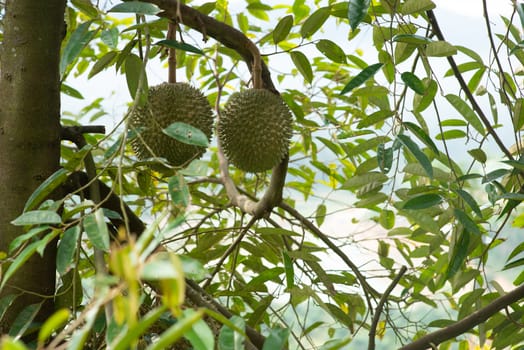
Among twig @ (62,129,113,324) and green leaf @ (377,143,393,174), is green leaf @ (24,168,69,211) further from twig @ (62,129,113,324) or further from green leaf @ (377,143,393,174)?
green leaf @ (377,143,393,174)

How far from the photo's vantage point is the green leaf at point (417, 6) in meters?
0.74

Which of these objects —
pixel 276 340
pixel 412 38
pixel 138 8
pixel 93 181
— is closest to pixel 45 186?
pixel 93 181

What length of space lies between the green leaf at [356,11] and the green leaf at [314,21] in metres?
0.22

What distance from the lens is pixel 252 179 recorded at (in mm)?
1587

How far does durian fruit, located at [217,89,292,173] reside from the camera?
2.97ft

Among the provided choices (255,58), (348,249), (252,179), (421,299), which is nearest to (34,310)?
(255,58)

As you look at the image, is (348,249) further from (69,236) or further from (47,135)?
(69,236)

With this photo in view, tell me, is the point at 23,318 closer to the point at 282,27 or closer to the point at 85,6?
the point at 85,6

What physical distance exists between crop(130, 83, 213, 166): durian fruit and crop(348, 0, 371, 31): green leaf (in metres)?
0.28

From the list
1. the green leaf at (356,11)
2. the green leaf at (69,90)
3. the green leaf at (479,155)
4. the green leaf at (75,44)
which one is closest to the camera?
the green leaf at (75,44)

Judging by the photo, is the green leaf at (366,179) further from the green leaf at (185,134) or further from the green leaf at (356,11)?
the green leaf at (185,134)

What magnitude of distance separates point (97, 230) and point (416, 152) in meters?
0.35

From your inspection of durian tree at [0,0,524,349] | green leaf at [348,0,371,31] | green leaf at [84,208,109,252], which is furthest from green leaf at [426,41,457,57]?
green leaf at [84,208,109,252]

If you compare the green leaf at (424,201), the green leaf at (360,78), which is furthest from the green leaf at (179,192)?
the green leaf at (424,201)
